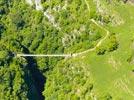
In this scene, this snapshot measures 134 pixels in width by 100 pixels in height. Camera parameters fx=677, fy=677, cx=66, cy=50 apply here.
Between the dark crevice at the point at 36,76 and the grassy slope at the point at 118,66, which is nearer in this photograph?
the grassy slope at the point at 118,66

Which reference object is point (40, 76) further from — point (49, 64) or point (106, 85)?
point (106, 85)

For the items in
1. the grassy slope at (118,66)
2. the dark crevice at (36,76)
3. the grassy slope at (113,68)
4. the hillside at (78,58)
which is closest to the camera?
the grassy slope at (118,66)

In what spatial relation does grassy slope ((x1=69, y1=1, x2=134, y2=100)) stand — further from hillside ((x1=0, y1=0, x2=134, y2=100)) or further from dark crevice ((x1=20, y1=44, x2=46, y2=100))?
dark crevice ((x1=20, y1=44, x2=46, y2=100))

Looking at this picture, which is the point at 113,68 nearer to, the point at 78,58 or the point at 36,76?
the point at 78,58

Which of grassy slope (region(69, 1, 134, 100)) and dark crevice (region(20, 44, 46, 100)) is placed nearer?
grassy slope (region(69, 1, 134, 100))

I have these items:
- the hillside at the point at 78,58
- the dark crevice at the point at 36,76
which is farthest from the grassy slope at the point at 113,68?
the dark crevice at the point at 36,76

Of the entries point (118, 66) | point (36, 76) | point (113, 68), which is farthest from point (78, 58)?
point (36, 76)

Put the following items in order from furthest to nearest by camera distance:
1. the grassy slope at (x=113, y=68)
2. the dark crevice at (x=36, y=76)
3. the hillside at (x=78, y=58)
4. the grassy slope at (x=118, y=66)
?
the dark crevice at (x=36, y=76) → the hillside at (x=78, y=58) → the grassy slope at (x=113, y=68) → the grassy slope at (x=118, y=66)

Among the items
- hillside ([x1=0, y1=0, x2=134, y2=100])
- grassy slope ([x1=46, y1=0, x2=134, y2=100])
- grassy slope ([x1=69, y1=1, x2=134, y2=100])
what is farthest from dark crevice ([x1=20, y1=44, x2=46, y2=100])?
grassy slope ([x1=69, y1=1, x2=134, y2=100])

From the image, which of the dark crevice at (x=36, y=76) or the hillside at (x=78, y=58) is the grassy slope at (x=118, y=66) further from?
the dark crevice at (x=36, y=76)
